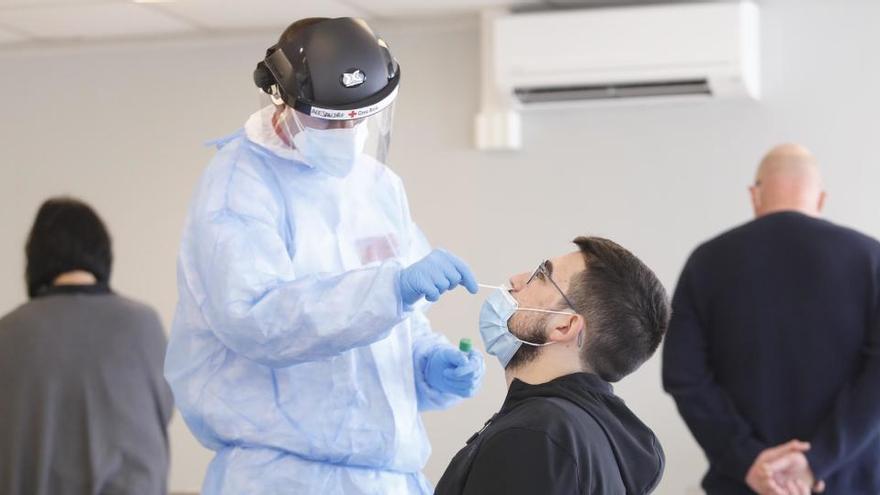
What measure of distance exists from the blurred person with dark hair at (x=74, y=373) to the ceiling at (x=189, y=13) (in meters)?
1.36

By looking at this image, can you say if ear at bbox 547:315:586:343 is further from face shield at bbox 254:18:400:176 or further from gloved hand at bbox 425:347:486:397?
face shield at bbox 254:18:400:176

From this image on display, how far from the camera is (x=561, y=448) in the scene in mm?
1705

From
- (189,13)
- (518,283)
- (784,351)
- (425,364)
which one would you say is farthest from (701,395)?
(189,13)

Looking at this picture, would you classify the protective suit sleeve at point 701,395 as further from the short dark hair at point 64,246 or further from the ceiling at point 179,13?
the ceiling at point 179,13

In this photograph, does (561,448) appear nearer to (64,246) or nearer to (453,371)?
(453,371)

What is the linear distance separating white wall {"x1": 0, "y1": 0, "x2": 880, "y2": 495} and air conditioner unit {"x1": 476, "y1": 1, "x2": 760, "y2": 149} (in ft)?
0.44

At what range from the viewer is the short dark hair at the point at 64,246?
3346 millimetres

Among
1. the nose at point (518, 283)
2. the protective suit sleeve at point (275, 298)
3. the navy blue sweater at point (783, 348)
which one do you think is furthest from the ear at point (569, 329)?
the navy blue sweater at point (783, 348)

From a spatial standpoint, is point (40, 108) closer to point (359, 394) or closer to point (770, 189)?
point (770, 189)

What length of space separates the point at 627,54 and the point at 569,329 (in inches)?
101

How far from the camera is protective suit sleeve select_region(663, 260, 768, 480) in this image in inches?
129

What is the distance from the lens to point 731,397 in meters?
3.33

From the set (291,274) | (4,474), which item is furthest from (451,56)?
(291,274)

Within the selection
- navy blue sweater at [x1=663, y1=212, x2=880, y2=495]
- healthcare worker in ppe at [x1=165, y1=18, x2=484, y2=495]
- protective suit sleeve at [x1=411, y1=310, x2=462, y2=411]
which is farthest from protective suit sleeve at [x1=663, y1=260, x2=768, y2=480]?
healthcare worker in ppe at [x1=165, y1=18, x2=484, y2=495]
